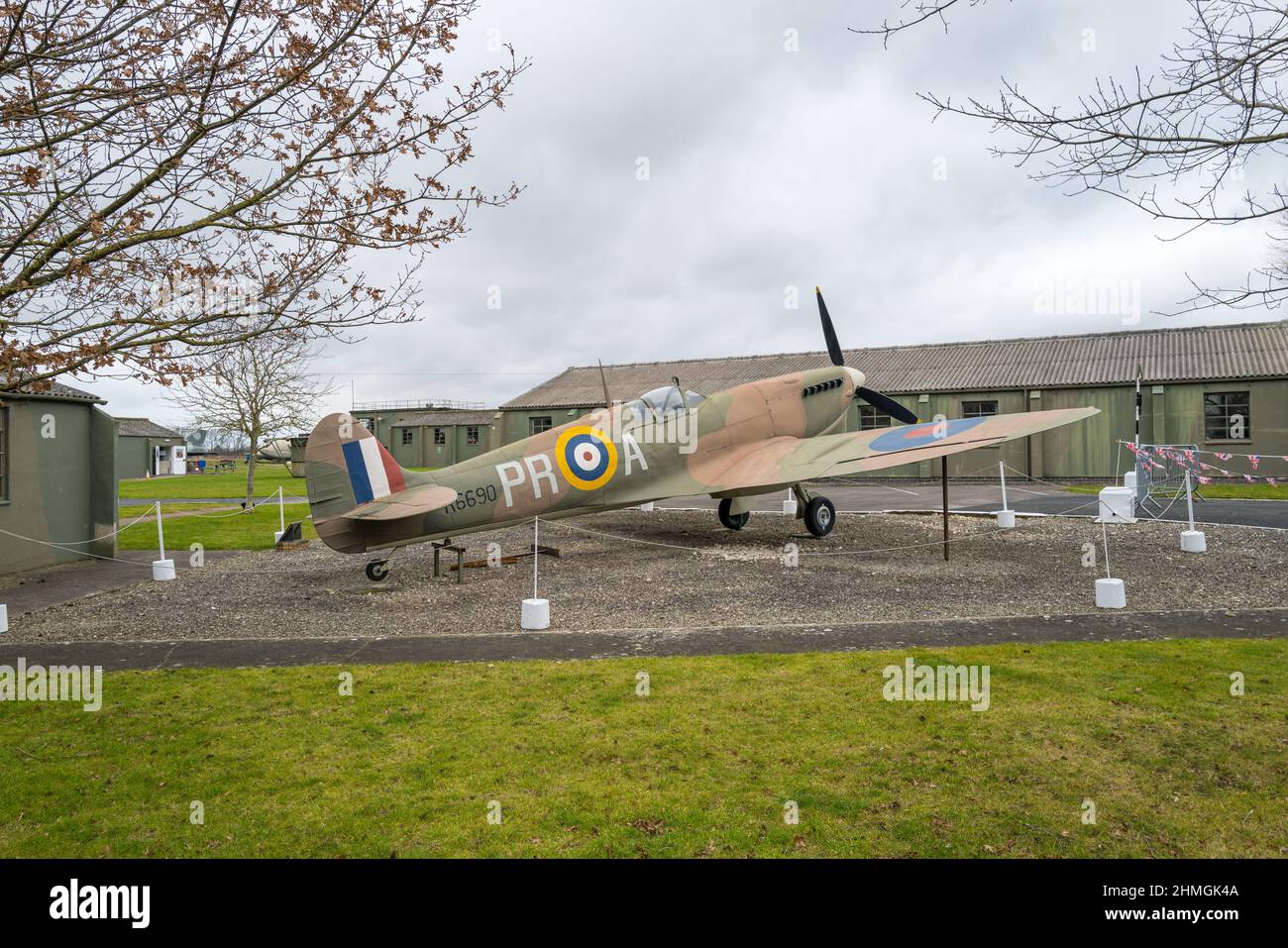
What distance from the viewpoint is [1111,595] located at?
→ 28.3 feet

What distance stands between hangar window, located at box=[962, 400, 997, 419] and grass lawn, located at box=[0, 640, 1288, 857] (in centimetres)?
2561

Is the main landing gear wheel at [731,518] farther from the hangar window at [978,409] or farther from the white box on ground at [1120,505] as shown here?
the hangar window at [978,409]

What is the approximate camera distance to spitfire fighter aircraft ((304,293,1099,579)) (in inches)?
428

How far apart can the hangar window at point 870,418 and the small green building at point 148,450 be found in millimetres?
52004

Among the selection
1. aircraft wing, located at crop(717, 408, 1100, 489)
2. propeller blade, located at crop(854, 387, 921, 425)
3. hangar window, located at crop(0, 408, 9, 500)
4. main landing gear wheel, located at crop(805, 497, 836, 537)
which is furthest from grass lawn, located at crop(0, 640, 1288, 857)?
propeller blade, located at crop(854, 387, 921, 425)

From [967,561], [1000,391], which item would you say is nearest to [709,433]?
[967,561]

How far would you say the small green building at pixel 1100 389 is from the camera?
26.5 m

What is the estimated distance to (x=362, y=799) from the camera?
430 cm

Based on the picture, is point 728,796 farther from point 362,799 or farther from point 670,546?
point 670,546

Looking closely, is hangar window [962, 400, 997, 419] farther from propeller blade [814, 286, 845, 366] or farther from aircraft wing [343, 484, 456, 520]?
aircraft wing [343, 484, 456, 520]

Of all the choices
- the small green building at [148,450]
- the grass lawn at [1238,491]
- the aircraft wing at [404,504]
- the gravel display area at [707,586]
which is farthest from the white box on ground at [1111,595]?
the small green building at [148,450]

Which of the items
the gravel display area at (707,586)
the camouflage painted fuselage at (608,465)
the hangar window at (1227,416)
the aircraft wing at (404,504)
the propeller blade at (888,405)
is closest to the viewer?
the gravel display area at (707,586)

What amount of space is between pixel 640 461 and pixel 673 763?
9.19 m

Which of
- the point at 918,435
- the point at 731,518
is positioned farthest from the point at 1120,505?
the point at 731,518
